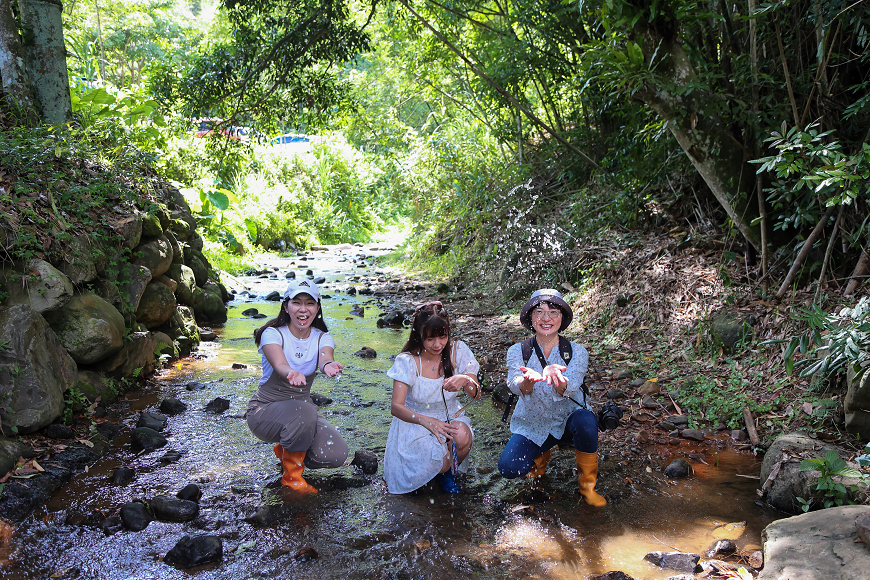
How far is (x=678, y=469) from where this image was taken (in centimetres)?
385

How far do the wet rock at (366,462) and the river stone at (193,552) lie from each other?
1178mm

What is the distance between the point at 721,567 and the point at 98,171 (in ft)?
19.8

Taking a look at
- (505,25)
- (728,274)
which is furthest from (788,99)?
(505,25)

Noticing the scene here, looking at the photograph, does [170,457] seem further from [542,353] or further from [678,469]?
[678,469]

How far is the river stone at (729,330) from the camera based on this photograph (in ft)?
16.6

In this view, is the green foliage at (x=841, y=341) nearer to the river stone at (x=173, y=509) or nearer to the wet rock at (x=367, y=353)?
the river stone at (x=173, y=509)

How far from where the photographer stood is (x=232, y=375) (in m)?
6.09

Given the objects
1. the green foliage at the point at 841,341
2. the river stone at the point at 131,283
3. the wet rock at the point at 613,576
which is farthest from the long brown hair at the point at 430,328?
the river stone at the point at 131,283

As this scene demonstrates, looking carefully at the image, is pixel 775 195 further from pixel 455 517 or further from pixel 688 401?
pixel 455 517

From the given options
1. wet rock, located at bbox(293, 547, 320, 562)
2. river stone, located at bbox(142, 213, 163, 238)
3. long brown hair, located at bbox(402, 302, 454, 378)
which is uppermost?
river stone, located at bbox(142, 213, 163, 238)

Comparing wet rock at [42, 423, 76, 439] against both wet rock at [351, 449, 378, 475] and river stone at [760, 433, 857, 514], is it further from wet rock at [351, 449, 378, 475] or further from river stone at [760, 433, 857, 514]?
river stone at [760, 433, 857, 514]

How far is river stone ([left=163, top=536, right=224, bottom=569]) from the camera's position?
2.85 metres

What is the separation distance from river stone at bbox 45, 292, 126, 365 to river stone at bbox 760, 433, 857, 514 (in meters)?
4.63

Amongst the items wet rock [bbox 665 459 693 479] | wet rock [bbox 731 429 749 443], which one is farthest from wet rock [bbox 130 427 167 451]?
wet rock [bbox 731 429 749 443]
